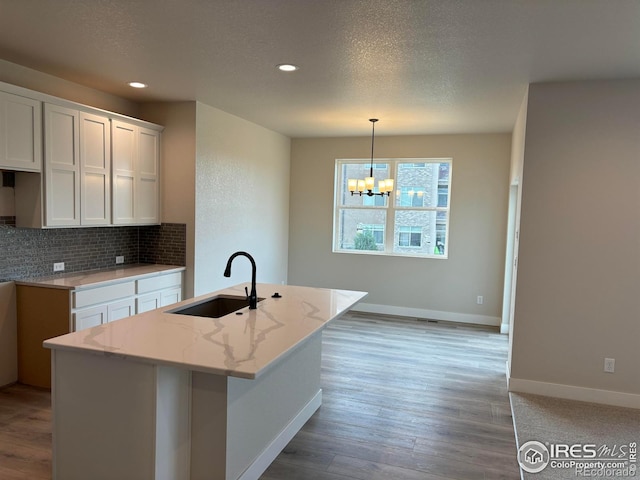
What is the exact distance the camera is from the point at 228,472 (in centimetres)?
221

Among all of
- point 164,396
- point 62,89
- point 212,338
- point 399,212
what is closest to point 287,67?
point 62,89

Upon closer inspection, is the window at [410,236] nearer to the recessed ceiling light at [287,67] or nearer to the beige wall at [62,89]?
the recessed ceiling light at [287,67]

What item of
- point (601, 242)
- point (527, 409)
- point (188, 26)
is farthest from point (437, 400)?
point (188, 26)

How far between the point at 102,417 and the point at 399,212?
205 inches

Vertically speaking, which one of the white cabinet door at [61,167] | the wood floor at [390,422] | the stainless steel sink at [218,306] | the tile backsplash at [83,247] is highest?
the white cabinet door at [61,167]

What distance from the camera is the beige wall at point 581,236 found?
353 cm

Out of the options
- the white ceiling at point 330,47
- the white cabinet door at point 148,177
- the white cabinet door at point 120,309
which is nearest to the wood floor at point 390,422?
the white cabinet door at point 120,309

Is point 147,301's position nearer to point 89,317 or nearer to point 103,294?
point 103,294

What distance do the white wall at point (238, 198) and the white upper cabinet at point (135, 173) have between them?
47 centimetres

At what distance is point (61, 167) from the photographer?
12.2 feet

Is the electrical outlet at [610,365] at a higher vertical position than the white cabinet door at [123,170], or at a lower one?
lower

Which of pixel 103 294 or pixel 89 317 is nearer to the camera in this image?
pixel 89 317

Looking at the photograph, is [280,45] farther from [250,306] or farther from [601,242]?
[601,242]

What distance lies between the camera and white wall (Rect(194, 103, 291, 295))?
15.9ft
